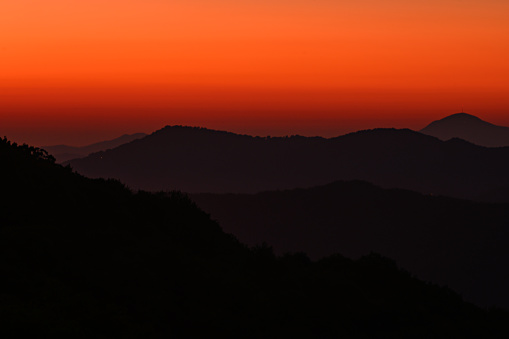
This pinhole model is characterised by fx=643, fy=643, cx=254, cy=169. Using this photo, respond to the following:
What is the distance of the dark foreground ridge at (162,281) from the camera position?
57.4ft

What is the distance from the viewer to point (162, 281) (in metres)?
21.7

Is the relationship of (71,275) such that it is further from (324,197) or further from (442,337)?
(324,197)

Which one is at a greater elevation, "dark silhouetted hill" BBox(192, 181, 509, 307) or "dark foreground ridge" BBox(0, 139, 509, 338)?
"dark foreground ridge" BBox(0, 139, 509, 338)

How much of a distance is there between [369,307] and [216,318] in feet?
24.4

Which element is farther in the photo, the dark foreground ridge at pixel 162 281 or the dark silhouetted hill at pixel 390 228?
the dark silhouetted hill at pixel 390 228

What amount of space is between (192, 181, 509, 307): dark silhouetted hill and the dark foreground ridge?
53.6 metres

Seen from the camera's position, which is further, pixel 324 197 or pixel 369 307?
pixel 324 197

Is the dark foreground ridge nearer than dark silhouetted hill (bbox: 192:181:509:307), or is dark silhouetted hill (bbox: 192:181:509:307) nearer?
the dark foreground ridge

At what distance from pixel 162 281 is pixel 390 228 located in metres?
79.8

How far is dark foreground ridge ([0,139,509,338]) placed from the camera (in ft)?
57.4

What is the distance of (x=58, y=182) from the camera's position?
2634 cm

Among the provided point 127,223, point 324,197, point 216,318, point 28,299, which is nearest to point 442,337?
point 216,318

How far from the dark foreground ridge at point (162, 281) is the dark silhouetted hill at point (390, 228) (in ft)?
176

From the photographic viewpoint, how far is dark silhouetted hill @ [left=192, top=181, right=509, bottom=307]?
276ft
